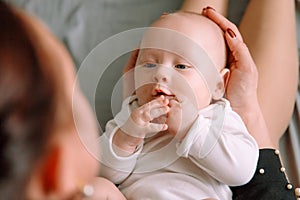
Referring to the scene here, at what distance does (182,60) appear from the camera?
37.3 inches

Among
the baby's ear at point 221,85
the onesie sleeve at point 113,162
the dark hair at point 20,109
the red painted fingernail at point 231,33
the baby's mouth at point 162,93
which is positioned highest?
the dark hair at point 20,109

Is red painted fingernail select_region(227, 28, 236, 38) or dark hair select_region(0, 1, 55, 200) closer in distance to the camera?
dark hair select_region(0, 1, 55, 200)

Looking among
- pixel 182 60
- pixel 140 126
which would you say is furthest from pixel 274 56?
pixel 140 126

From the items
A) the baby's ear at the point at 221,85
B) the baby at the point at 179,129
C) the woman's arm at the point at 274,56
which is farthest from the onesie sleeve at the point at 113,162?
the woman's arm at the point at 274,56

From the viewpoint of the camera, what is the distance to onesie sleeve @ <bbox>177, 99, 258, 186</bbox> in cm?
90

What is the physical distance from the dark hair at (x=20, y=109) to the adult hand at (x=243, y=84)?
25.1 inches

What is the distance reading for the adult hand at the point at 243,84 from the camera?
1.01 m

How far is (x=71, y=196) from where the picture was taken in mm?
458

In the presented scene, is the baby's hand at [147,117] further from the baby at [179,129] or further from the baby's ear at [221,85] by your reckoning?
the baby's ear at [221,85]

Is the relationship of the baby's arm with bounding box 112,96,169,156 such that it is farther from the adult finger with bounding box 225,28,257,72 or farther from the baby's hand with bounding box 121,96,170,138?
the adult finger with bounding box 225,28,257,72

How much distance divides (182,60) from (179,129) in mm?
113

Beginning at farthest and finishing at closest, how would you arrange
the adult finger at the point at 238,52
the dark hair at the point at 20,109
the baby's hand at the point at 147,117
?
the adult finger at the point at 238,52 < the baby's hand at the point at 147,117 < the dark hair at the point at 20,109

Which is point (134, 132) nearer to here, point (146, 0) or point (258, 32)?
point (258, 32)

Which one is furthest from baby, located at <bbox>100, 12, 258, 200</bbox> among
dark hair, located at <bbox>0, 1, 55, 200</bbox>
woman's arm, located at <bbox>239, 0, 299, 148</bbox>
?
dark hair, located at <bbox>0, 1, 55, 200</bbox>
